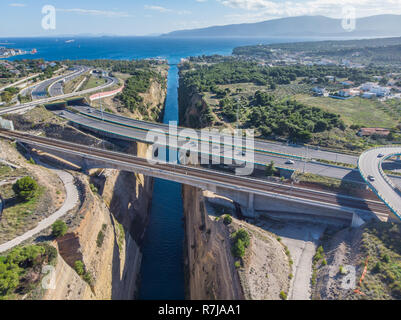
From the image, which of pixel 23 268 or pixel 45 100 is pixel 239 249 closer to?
pixel 23 268

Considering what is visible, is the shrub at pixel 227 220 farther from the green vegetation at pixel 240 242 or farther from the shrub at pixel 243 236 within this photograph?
the shrub at pixel 243 236

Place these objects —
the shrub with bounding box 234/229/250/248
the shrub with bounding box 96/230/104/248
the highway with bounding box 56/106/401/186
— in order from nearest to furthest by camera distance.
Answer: the shrub with bounding box 234/229/250/248, the shrub with bounding box 96/230/104/248, the highway with bounding box 56/106/401/186

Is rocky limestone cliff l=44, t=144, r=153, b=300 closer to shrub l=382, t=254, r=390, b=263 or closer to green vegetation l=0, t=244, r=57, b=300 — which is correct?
green vegetation l=0, t=244, r=57, b=300

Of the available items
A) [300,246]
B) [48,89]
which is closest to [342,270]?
[300,246]

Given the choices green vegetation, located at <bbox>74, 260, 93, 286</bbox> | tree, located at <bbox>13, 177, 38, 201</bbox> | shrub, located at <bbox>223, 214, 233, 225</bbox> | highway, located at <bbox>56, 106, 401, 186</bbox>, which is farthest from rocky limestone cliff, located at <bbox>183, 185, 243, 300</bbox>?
tree, located at <bbox>13, 177, 38, 201</bbox>

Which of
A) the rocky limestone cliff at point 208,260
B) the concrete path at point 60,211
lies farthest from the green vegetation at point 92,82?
the rocky limestone cliff at point 208,260

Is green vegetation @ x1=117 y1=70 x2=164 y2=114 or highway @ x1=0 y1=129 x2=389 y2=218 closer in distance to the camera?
highway @ x1=0 y1=129 x2=389 y2=218
